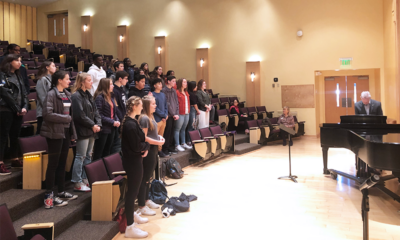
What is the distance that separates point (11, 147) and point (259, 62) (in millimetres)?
7421

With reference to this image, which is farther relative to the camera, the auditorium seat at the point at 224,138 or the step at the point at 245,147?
the step at the point at 245,147

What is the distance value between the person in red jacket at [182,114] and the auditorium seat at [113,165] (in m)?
2.00

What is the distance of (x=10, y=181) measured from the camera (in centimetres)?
283

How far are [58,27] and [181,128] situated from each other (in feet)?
30.5

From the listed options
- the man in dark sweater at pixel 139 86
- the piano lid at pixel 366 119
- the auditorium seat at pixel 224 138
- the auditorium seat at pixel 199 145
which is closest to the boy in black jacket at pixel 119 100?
the man in dark sweater at pixel 139 86

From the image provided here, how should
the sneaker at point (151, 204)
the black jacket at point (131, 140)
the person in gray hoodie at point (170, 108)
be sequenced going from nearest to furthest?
the black jacket at point (131, 140), the sneaker at point (151, 204), the person in gray hoodie at point (170, 108)

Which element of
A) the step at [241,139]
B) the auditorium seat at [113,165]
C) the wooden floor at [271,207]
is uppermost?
the auditorium seat at [113,165]

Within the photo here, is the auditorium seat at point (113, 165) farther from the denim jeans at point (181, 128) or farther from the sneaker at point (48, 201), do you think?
the denim jeans at point (181, 128)

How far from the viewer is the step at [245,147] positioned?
6.47 meters

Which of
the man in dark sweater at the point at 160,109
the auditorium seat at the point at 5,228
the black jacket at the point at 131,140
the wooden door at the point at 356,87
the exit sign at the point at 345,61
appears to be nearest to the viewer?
the auditorium seat at the point at 5,228

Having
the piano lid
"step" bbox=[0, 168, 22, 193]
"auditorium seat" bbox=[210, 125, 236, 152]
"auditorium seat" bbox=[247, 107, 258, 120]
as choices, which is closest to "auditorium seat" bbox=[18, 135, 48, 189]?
"step" bbox=[0, 168, 22, 193]

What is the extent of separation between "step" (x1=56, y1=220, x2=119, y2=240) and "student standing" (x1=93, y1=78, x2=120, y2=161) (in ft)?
2.83

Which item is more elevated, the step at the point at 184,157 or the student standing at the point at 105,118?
the student standing at the point at 105,118

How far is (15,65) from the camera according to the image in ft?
10.1
